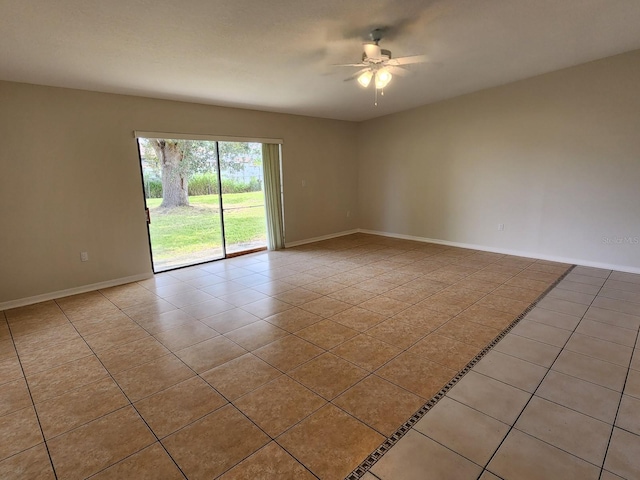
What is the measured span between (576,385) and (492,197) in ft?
12.5

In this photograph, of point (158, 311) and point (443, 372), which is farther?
point (158, 311)

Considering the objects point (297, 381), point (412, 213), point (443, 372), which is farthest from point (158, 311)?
point (412, 213)

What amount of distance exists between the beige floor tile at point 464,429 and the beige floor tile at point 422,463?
0.05m

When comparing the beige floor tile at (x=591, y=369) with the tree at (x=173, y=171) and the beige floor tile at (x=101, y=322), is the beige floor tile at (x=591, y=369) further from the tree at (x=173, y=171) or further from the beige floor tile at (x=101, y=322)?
the tree at (x=173, y=171)

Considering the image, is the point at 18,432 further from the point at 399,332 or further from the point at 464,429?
the point at 399,332

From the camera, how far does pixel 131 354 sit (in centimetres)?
268

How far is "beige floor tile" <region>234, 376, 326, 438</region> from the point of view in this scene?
1889 millimetres

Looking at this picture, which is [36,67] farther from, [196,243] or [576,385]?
[576,385]

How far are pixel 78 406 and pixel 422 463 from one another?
2.11 metres

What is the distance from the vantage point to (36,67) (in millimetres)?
3148

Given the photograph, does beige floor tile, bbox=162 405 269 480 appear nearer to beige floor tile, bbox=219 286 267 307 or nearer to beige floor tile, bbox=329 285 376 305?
beige floor tile, bbox=219 286 267 307

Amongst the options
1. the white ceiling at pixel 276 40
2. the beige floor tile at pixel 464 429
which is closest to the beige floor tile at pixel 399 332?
the beige floor tile at pixel 464 429

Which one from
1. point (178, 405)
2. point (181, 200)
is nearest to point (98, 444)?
point (178, 405)

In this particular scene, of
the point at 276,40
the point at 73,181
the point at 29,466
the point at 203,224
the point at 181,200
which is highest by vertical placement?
the point at 276,40
